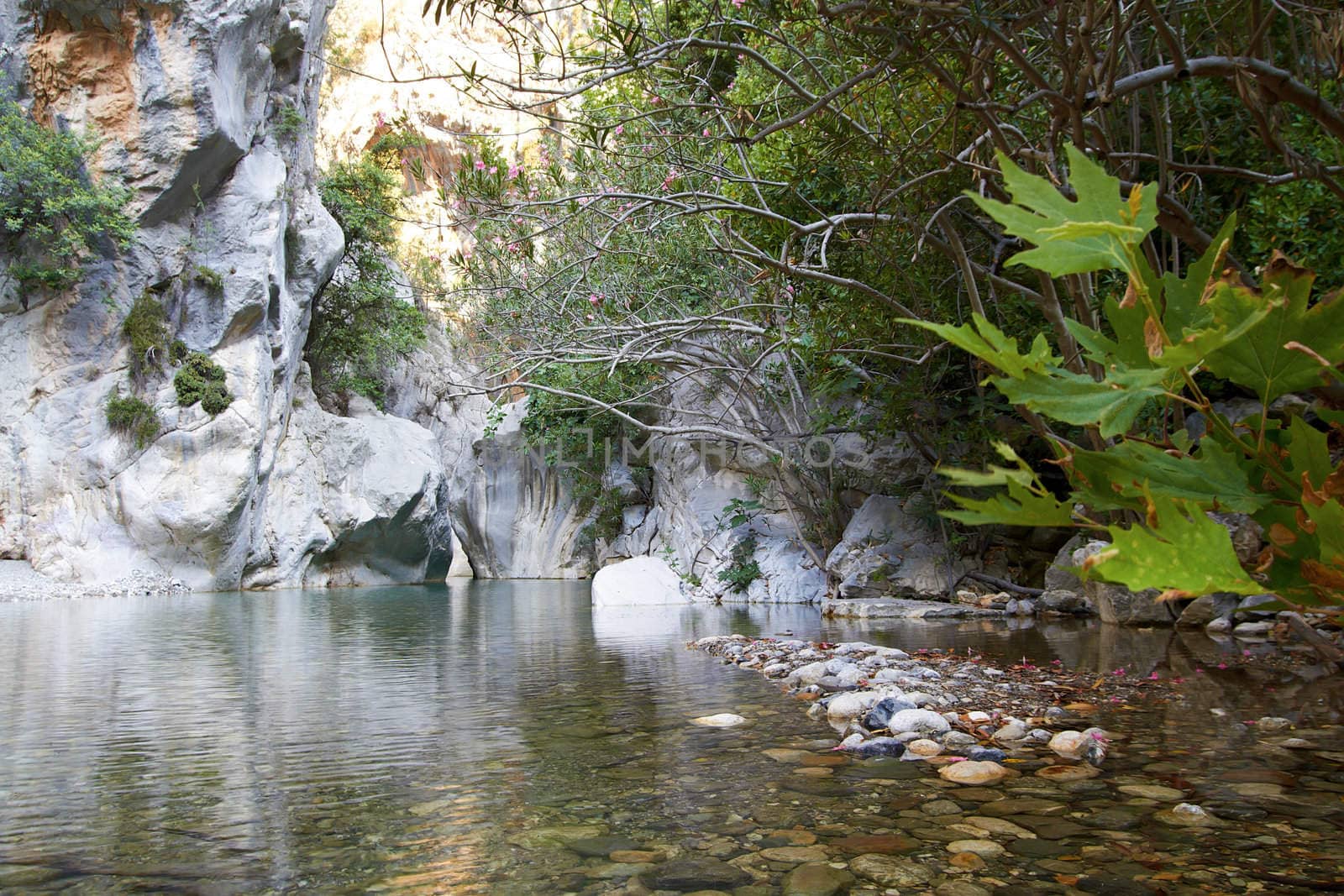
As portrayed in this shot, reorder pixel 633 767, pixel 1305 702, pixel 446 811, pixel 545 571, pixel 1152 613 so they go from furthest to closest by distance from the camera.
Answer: pixel 545 571, pixel 1152 613, pixel 1305 702, pixel 633 767, pixel 446 811

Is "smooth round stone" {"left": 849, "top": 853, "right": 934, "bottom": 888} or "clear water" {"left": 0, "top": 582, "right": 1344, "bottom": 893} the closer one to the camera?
"smooth round stone" {"left": 849, "top": 853, "right": 934, "bottom": 888}

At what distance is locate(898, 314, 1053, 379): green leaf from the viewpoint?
74 centimetres

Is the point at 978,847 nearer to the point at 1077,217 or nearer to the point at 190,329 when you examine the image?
the point at 1077,217

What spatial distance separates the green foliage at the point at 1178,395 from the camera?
2.27 feet

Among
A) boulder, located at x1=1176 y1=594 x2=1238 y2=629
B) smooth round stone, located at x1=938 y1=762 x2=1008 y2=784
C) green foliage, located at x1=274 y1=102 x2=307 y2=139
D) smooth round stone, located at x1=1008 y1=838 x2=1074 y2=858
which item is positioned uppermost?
green foliage, located at x1=274 y1=102 x2=307 y2=139

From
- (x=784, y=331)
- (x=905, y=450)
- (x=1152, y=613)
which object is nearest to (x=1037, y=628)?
(x=1152, y=613)

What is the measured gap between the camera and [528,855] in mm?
2213

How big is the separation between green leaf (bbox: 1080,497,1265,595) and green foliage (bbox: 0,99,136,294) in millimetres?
20846

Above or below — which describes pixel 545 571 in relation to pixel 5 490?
below

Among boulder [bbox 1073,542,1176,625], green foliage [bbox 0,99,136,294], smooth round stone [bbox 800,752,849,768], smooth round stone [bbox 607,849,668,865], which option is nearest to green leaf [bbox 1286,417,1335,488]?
smooth round stone [bbox 607,849,668,865]

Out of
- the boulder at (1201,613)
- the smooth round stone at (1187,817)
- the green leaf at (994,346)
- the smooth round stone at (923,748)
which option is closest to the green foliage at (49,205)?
the boulder at (1201,613)

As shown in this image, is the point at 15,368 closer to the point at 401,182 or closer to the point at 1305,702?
the point at 401,182

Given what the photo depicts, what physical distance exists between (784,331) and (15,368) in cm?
1728

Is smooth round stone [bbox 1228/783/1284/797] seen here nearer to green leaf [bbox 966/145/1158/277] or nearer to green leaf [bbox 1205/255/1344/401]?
green leaf [bbox 1205/255/1344/401]
